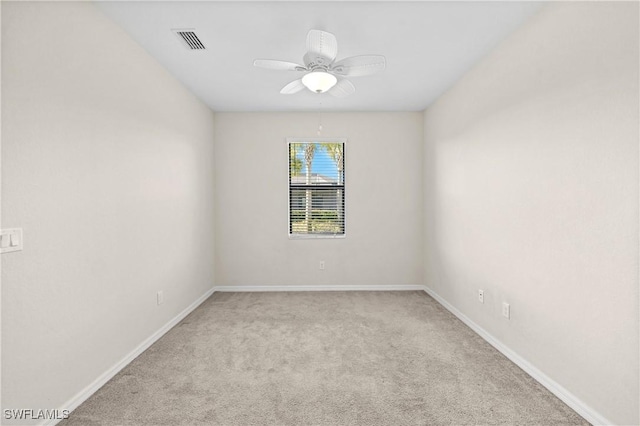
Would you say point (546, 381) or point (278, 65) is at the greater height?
point (278, 65)

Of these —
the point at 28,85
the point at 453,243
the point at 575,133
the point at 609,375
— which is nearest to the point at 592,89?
the point at 575,133

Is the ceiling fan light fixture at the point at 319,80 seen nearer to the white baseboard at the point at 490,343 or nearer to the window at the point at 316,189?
the window at the point at 316,189

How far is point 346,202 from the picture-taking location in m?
4.56

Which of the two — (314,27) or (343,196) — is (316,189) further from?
(314,27)

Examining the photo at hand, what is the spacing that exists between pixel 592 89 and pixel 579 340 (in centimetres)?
149

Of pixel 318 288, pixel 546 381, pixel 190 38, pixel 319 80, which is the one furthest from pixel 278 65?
pixel 318 288

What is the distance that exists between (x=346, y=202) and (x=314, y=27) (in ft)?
8.57

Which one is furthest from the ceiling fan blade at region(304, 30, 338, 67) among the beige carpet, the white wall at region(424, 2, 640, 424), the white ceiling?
the beige carpet

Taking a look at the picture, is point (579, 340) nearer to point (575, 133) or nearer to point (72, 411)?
point (575, 133)

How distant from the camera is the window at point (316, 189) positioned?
15.1 ft

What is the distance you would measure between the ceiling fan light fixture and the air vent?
3.04 ft

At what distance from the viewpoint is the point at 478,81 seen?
2.95 m

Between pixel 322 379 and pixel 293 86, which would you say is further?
pixel 293 86

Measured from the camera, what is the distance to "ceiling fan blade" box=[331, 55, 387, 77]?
2219 mm
